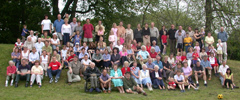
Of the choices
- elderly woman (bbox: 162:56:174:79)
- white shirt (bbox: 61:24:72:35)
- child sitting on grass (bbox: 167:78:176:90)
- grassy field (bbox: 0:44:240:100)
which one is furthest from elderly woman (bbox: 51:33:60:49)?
child sitting on grass (bbox: 167:78:176:90)

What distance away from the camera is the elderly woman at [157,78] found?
10.8m

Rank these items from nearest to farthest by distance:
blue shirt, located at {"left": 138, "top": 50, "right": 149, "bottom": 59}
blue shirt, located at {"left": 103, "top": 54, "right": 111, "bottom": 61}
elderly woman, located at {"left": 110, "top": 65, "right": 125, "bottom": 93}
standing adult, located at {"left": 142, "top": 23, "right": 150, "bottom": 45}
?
1. elderly woman, located at {"left": 110, "top": 65, "right": 125, "bottom": 93}
2. blue shirt, located at {"left": 103, "top": 54, "right": 111, "bottom": 61}
3. blue shirt, located at {"left": 138, "top": 50, "right": 149, "bottom": 59}
4. standing adult, located at {"left": 142, "top": 23, "right": 150, "bottom": 45}

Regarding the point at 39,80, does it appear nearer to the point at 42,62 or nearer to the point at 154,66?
the point at 42,62

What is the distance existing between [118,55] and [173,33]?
4.32m

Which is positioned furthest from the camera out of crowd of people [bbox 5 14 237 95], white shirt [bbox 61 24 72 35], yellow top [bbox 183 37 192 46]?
yellow top [bbox 183 37 192 46]

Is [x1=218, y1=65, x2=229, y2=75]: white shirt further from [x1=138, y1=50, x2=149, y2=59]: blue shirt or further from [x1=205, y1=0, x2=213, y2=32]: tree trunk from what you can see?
[x1=205, y1=0, x2=213, y2=32]: tree trunk

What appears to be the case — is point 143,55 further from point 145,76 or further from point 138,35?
point 138,35

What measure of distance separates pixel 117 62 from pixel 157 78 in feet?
7.56

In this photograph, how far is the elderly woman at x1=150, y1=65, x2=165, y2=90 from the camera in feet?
35.5

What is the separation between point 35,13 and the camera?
62.1 ft

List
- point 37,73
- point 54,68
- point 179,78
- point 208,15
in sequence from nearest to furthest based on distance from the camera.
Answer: point 37,73 < point 179,78 < point 54,68 < point 208,15

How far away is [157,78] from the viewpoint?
35.8 feet

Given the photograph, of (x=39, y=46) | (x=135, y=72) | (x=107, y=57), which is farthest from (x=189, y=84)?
(x=39, y=46)

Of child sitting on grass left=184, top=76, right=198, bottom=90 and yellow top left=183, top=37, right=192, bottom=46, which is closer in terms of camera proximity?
child sitting on grass left=184, top=76, right=198, bottom=90
